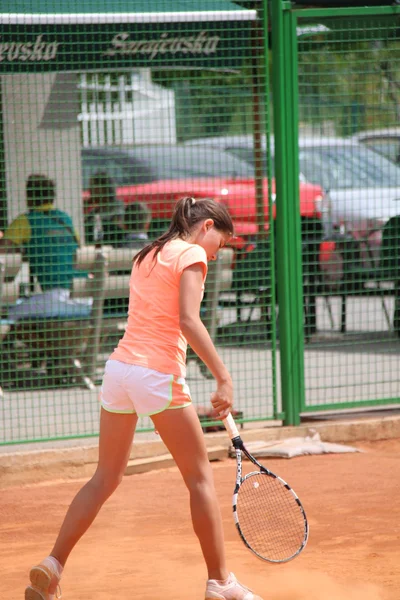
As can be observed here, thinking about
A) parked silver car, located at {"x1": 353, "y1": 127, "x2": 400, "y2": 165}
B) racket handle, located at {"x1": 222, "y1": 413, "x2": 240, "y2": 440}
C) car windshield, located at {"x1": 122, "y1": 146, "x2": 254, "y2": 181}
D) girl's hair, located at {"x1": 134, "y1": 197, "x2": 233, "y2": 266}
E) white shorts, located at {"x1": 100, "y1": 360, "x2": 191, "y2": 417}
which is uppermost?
parked silver car, located at {"x1": 353, "y1": 127, "x2": 400, "y2": 165}

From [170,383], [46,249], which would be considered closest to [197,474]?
[170,383]

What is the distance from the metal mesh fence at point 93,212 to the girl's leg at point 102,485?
9.05 ft

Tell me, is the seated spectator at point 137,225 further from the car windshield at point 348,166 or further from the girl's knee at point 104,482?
the girl's knee at point 104,482

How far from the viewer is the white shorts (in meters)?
3.92

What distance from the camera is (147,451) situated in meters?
6.84

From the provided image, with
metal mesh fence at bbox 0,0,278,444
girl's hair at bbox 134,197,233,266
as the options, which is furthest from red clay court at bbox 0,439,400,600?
girl's hair at bbox 134,197,233,266

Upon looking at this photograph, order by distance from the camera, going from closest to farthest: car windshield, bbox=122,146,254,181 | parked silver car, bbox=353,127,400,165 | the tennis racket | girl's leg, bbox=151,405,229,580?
girl's leg, bbox=151,405,229,580 → the tennis racket → car windshield, bbox=122,146,254,181 → parked silver car, bbox=353,127,400,165

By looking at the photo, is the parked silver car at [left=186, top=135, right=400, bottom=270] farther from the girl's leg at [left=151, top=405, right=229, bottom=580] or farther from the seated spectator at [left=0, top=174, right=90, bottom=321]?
the girl's leg at [left=151, top=405, right=229, bottom=580]

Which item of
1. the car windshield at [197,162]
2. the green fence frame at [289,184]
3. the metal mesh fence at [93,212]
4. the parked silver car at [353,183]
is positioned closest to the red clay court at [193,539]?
the green fence frame at [289,184]

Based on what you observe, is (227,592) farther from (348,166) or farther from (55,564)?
(348,166)

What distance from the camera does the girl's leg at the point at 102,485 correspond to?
408 centimetres

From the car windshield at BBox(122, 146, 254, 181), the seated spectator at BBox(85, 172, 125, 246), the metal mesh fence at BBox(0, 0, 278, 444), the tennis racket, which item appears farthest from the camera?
the car windshield at BBox(122, 146, 254, 181)

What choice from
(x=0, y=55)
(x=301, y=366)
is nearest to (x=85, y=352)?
(x=301, y=366)

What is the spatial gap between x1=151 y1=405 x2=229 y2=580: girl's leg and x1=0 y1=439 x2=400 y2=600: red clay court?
1.43 ft
